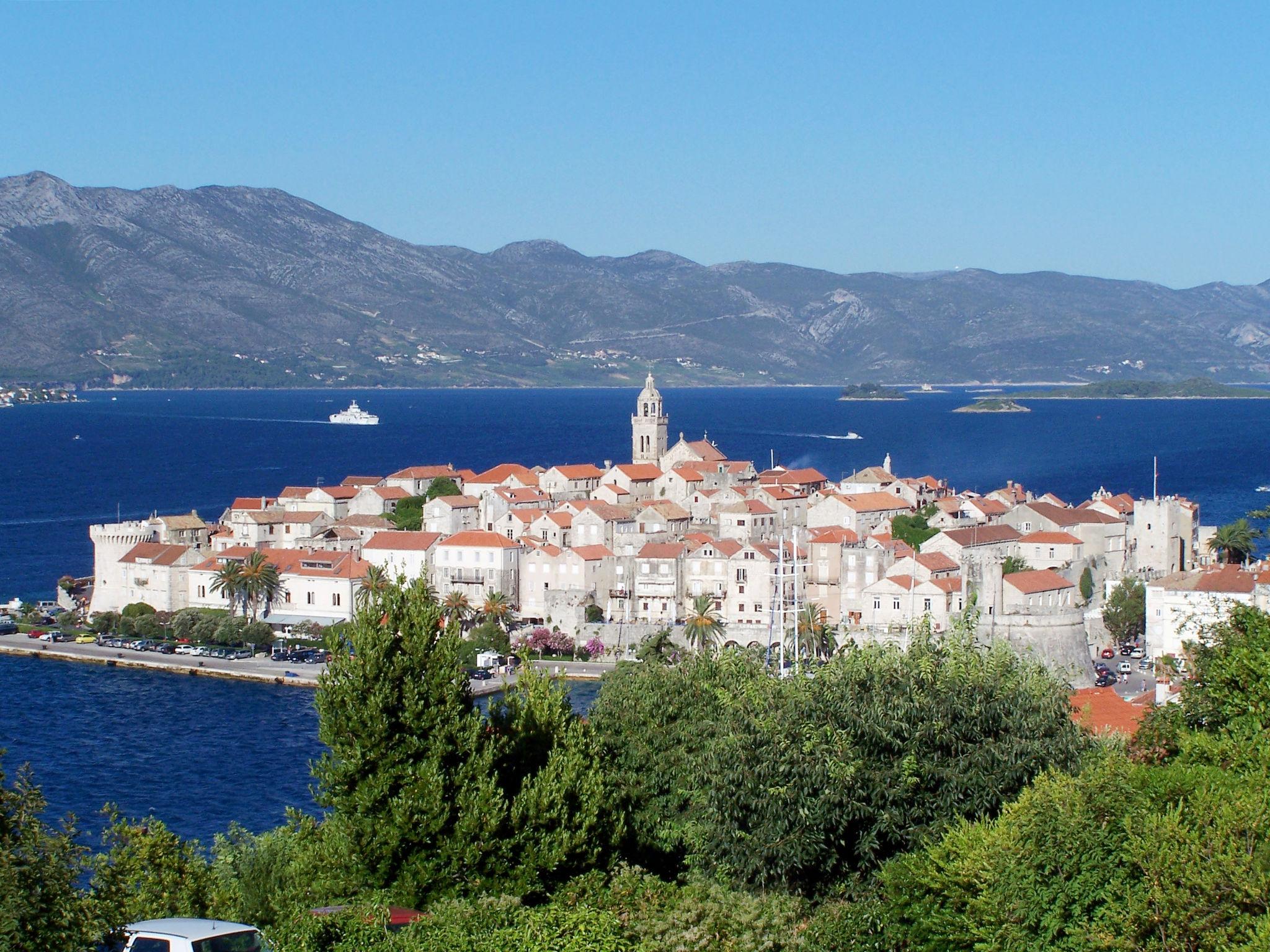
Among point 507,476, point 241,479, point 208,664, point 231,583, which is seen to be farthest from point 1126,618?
point 241,479

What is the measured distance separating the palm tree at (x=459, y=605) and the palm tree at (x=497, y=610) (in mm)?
536

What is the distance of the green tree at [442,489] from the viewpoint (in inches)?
2751

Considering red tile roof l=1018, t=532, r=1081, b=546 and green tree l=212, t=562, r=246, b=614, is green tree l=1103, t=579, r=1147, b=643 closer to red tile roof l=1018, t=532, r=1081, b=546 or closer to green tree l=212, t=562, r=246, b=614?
red tile roof l=1018, t=532, r=1081, b=546

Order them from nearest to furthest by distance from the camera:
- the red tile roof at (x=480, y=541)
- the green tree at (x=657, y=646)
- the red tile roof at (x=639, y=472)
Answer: the green tree at (x=657, y=646) → the red tile roof at (x=480, y=541) → the red tile roof at (x=639, y=472)

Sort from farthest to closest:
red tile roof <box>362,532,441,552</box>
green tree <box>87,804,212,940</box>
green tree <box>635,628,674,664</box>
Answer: red tile roof <box>362,532,441,552</box>
green tree <box>635,628,674,664</box>
green tree <box>87,804,212,940</box>

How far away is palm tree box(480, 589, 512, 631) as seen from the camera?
54.5 metres

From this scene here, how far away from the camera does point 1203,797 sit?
14672mm

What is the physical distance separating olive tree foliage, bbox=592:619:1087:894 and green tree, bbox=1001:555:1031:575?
33280mm

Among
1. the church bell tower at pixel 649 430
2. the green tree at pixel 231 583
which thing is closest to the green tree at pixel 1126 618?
the green tree at pixel 231 583

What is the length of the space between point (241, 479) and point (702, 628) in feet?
220

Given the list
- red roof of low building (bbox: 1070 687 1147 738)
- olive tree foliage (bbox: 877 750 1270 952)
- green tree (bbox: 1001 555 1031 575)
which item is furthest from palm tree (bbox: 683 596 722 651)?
olive tree foliage (bbox: 877 750 1270 952)

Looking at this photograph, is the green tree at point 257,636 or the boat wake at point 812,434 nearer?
the green tree at point 257,636

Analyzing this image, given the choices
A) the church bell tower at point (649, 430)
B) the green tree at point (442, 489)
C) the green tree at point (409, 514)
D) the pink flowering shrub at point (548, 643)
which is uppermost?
the church bell tower at point (649, 430)

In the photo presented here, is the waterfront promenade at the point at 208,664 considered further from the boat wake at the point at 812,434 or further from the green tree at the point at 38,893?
the boat wake at the point at 812,434
